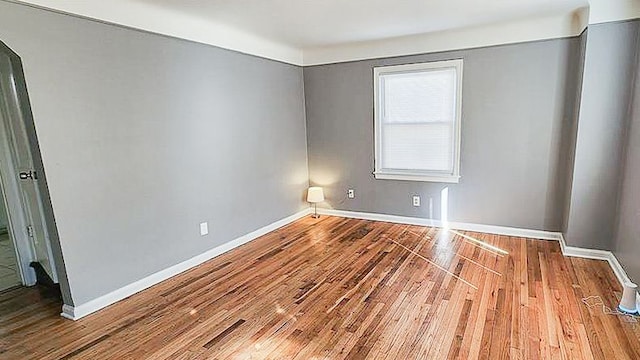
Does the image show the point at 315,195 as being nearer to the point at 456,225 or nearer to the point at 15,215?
the point at 456,225

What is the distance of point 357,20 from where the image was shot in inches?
136

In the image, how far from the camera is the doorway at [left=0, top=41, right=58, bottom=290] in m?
2.71

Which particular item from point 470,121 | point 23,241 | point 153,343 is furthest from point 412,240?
point 23,241

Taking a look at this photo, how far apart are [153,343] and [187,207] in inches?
54.5

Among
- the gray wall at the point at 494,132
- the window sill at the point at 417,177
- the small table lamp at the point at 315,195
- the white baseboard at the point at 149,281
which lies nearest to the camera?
the white baseboard at the point at 149,281

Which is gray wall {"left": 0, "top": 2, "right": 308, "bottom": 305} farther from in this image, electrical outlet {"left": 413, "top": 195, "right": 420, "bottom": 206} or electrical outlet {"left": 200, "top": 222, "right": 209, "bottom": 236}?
electrical outlet {"left": 413, "top": 195, "right": 420, "bottom": 206}

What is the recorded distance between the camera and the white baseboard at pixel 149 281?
104 inches

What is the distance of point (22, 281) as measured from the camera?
3.21 m

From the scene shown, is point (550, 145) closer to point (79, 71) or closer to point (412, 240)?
point (412, 240)

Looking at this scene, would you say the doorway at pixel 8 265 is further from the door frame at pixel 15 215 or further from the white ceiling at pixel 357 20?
the white ceiling at pixel 357 20

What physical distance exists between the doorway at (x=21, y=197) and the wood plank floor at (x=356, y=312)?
0.80ft

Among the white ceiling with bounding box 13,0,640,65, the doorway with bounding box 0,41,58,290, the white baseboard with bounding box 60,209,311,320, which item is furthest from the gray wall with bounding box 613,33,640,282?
the doorway with bounding box 0,41,58,290

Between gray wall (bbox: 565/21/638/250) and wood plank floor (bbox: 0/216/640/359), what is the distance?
34 centimetres

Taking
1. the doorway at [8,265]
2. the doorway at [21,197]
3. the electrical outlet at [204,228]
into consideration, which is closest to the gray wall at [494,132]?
the electrical outlet at [204,228]
